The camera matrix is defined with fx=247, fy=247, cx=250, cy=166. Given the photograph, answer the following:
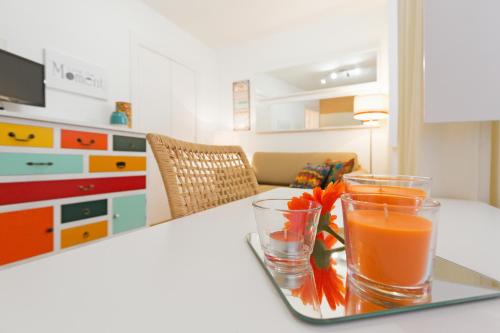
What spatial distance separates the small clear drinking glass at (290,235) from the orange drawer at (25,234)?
1.63 meters

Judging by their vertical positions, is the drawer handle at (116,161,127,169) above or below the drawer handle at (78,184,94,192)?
above

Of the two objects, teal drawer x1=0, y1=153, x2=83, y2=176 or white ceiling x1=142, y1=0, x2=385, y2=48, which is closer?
teal drawer x1=0, y1=153, x2=83, y2=176

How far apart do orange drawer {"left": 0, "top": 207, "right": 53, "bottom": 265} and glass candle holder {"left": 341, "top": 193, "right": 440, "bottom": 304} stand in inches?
68.3

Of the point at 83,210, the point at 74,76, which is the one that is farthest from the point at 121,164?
the point at 74,76

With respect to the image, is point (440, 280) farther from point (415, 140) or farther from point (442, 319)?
point (415, 140)

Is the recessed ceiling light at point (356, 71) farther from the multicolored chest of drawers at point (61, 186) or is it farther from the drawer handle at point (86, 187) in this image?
the drawer handle at point (86, 187)

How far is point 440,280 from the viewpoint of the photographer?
25 centimetres

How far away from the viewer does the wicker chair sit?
0.63 metres

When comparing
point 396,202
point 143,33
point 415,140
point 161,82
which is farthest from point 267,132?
point 396,202

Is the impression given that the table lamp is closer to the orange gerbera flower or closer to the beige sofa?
the beige sofa

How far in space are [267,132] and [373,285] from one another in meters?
3.47

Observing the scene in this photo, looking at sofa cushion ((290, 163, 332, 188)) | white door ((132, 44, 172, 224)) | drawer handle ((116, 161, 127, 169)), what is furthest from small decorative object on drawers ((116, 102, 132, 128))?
sofa cushion ((290, 163, 332, 188))

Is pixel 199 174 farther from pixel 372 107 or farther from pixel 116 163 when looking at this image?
pixel 372 107

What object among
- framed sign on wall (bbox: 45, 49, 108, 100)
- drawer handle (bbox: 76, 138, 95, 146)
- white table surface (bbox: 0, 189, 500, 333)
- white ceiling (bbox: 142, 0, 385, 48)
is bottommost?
white table surface (bbox: 0, 189, 500, 333)
